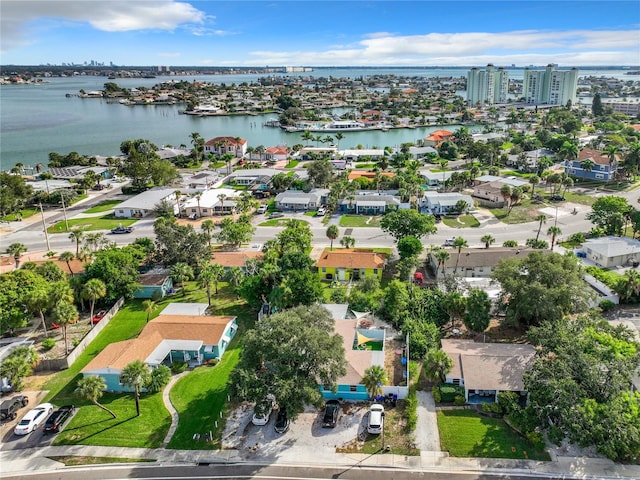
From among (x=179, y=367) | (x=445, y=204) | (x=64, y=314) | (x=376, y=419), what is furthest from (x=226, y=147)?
(x=376, y=419)

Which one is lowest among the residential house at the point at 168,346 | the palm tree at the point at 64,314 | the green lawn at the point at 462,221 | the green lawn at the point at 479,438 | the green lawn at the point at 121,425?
the green lawn at the point at 121,425

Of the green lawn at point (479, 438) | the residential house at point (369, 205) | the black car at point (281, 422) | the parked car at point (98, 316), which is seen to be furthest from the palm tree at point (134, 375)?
the residential house at point (369, 205)

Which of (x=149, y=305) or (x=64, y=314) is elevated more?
(x=64, y=314)

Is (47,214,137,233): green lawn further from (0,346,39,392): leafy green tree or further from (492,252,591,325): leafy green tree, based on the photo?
(492,252,591,325): leafy green tree

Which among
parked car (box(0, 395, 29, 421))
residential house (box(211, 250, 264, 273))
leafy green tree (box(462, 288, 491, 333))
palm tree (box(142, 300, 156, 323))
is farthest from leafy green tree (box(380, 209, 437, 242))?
parked car (box(0, 395, 29, 421))

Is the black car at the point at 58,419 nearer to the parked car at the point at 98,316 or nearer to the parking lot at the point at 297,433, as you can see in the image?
the parking lot at the point at 297,433

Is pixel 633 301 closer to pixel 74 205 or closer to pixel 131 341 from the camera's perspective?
pixel 131 341

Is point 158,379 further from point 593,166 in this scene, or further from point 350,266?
point 593,166
